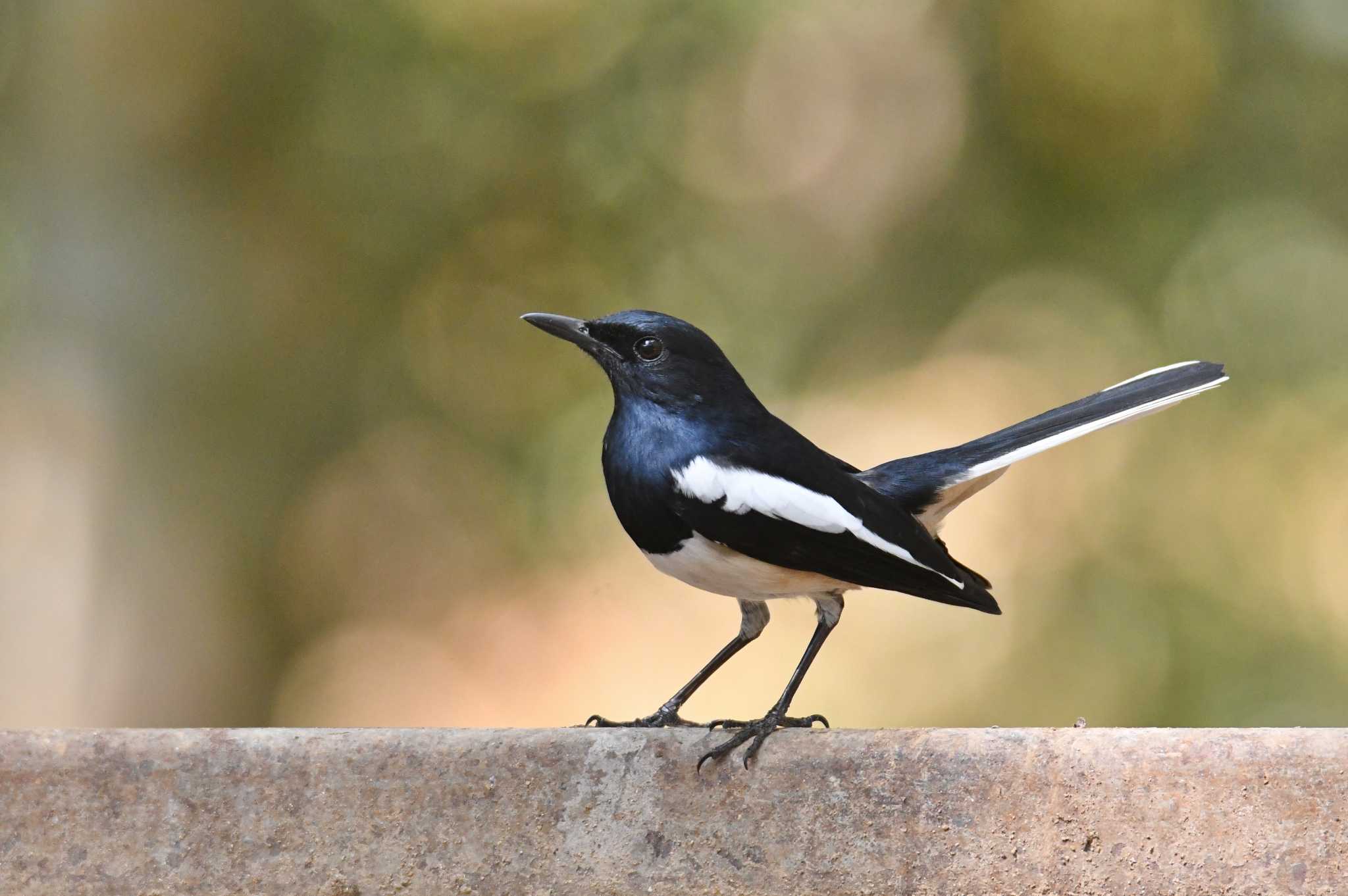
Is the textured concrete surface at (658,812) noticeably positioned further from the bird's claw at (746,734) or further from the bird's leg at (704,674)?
the bird's leg at (704,674)

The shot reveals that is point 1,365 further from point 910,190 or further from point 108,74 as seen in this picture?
point 910,190

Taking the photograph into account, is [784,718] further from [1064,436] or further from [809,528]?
[1064,436]

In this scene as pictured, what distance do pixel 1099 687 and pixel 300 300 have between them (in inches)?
179

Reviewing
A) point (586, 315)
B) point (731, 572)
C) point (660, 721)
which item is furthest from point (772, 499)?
point (586, 315)

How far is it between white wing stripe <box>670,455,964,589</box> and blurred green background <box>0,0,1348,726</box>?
13.2 ft

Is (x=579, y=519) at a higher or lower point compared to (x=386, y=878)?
higher

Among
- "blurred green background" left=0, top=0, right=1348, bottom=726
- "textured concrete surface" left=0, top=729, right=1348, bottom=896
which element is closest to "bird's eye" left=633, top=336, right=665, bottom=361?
"textured concrete surface" left=0, top=729, right=1348, bottom=896

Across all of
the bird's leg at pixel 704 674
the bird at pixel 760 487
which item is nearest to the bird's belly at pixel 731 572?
the bird at pixel 760 487

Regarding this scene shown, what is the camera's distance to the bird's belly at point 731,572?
2797 millimetres

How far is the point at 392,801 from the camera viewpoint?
236 cm

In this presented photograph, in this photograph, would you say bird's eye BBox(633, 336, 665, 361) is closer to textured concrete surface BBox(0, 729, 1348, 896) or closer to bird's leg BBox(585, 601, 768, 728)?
bird's leg BBox(585, 601, 768, 728)

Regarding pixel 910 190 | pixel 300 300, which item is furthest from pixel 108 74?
pixel 910 190

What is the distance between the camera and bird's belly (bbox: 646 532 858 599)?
280 cm

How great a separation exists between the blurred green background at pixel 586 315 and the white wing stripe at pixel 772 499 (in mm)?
4014
